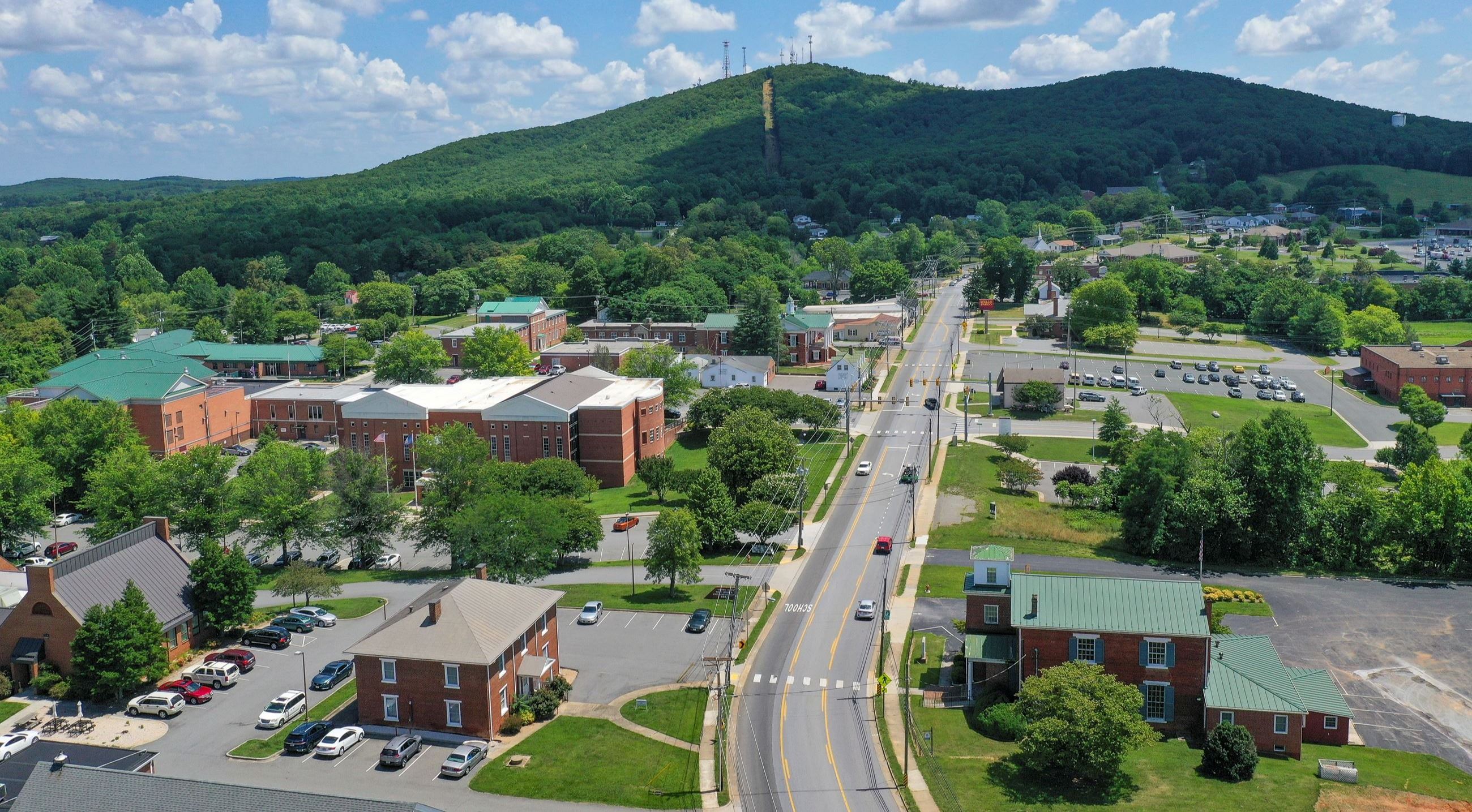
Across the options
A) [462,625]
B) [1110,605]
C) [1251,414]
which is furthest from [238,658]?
[1251,414]

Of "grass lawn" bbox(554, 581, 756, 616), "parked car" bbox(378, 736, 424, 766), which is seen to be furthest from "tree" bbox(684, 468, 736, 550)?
"parked car" bbox(378, 736, 424, 766)

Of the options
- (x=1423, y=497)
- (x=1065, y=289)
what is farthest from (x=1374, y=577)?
(x=1065, y=289)

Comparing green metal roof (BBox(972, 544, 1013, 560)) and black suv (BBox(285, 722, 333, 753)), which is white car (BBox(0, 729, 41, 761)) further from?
green metal roof (BBox(972, 544, 1013, 560))

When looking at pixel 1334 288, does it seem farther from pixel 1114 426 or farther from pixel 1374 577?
pixel 1374 577

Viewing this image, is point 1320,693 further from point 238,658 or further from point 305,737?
point 238,658

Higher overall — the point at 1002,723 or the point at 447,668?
the point at 447,668

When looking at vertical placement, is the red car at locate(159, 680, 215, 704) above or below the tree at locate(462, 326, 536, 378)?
below

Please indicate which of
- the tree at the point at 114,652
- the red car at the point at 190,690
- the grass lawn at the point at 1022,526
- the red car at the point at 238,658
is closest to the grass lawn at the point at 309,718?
the red car at the point at 190,690
